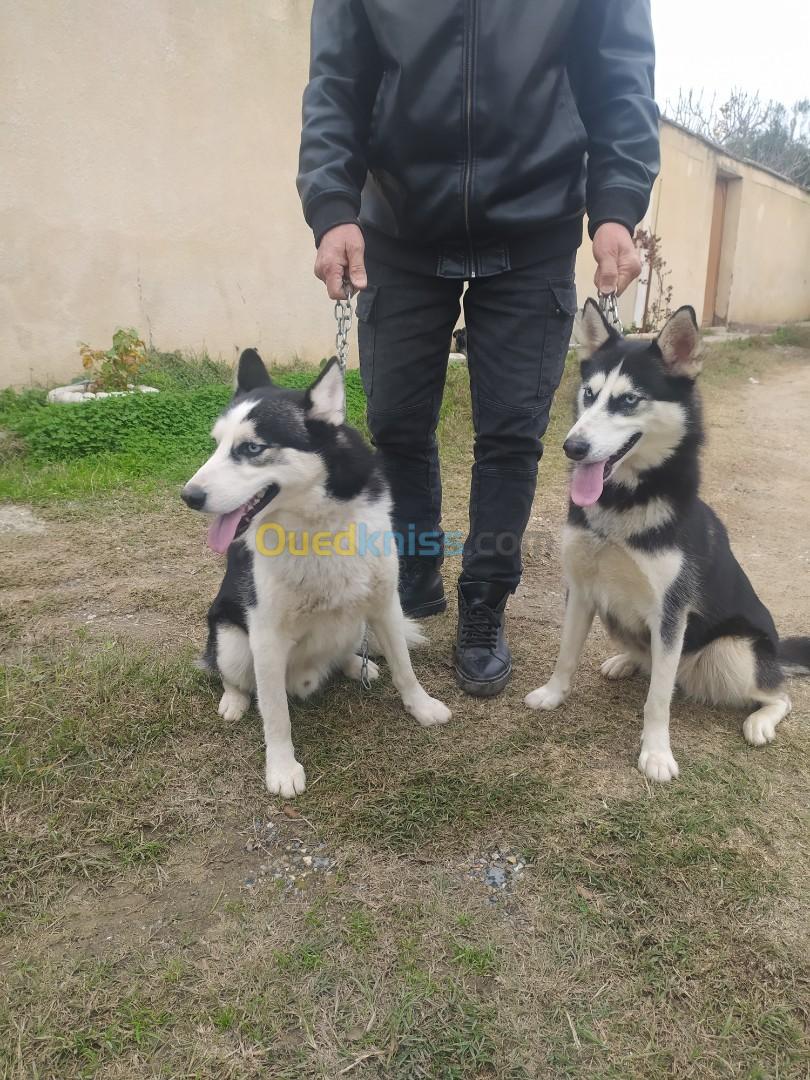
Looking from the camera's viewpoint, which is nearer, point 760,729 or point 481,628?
point 760,729

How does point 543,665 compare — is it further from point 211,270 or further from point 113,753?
point 211,270

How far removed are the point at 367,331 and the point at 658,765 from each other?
1684 millimetres

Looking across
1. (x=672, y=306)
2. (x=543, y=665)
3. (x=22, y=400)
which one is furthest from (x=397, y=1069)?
(x=672, y=306)

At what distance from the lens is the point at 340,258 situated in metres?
1.99

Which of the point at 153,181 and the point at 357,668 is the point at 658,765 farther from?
the point at 153,181

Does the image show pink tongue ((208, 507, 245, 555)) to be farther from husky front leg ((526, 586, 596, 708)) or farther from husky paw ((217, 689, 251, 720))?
husky front leg ((526, 586, 596, 708))

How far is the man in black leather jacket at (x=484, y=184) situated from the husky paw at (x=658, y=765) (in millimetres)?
561

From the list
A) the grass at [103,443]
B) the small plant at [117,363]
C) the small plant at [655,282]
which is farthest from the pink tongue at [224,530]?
the small plant at [655,282]

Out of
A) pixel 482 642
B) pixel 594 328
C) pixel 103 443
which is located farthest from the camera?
pixel 103 443

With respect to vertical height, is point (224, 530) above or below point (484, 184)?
below

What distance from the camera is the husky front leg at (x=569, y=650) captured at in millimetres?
2188

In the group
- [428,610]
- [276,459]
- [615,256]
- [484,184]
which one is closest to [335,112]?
[484,184]

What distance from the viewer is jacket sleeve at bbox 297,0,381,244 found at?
2020mm

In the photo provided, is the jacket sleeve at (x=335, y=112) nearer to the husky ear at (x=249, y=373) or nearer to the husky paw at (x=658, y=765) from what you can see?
the husky ear at (x=249, y=373)
